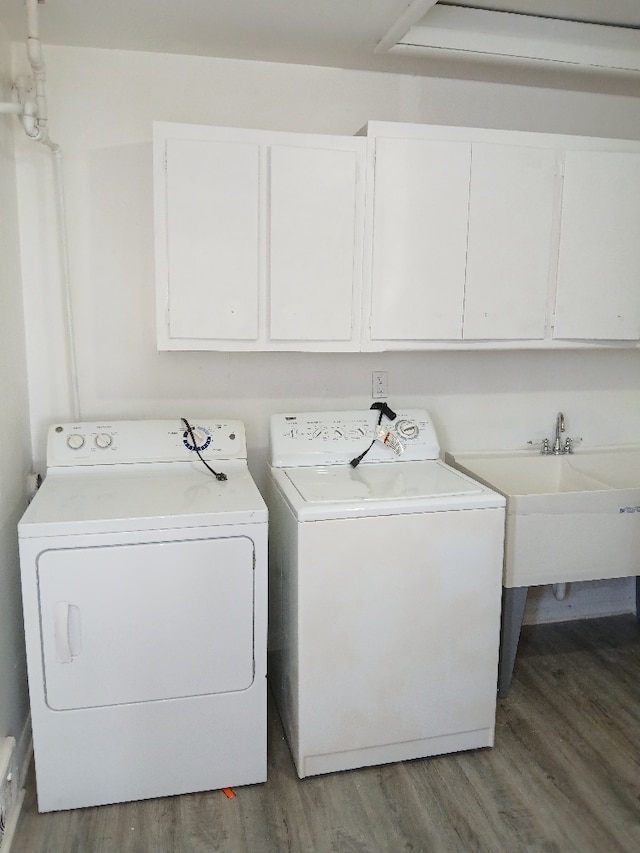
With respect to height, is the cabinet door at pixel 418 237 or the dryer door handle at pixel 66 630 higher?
the cabinet door at pixel 418 237

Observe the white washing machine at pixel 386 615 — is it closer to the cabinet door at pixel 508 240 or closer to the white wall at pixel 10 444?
the cabinet door at pixel 508 240

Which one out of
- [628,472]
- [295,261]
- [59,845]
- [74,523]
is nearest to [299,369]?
[295,261]

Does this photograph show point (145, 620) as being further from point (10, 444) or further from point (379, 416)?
point (379, 416)

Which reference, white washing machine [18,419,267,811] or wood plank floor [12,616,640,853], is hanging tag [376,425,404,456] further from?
wood plank floor [12,616,640,853]

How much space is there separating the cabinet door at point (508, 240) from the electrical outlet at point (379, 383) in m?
0.43

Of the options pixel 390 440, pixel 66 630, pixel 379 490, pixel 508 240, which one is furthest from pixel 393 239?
pixel 66 630

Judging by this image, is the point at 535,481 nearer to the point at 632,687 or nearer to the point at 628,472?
the point at 628,472

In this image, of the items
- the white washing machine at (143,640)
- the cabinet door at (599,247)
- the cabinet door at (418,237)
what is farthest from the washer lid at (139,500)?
the cabinet door at (599,247)

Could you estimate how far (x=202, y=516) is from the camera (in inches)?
76.5

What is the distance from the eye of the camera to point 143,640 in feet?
6.36

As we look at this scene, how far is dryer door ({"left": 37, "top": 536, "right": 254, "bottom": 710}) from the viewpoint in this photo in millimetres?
1880

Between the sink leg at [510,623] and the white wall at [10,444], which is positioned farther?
the sink leg at [510,623]

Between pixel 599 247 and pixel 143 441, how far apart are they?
71.2 inches

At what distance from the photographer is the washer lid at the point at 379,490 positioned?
2.05 metres
